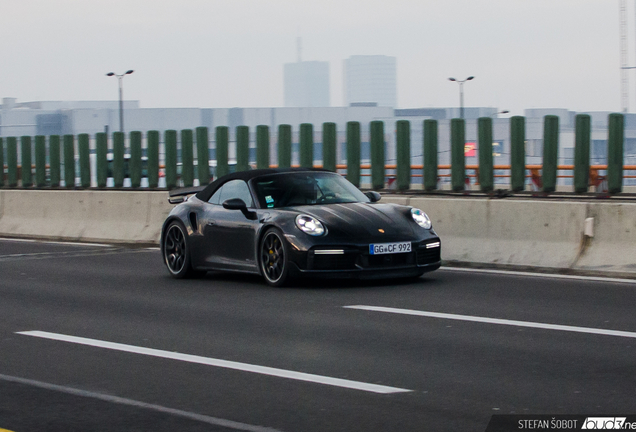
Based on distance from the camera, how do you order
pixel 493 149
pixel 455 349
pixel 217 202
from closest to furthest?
1. pixel 455 349
2. pixel 217 202
3. pixel 493 149

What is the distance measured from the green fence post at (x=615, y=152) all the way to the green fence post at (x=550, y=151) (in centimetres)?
78

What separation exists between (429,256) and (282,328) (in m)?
3.25

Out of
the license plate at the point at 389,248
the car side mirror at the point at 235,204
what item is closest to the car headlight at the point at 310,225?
the license plate at the point at 389,248

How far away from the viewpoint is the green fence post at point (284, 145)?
18391 mm

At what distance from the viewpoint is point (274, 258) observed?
11.2m

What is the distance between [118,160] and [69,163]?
5.11 ft

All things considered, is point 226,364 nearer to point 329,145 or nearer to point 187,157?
point 329,145

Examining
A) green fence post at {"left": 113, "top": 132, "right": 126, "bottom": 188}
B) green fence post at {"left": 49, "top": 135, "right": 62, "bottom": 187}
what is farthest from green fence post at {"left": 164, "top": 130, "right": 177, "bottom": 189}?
green fence post at {"left": 49, "top": 135, "right": 62, "bottom": 187}

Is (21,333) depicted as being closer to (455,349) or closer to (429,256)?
(455,349)

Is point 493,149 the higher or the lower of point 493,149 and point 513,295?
the higher

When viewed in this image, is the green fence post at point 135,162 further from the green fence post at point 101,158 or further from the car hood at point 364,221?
the car hood at point 364,221

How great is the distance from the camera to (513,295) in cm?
1009

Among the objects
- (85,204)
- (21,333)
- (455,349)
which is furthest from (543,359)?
(85,204)

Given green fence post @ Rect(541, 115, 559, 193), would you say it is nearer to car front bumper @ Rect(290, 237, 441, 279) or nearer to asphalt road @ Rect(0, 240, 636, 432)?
asphalt road @ Rect(0, 240, 636, 432)
